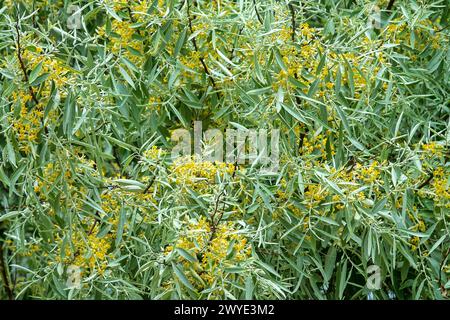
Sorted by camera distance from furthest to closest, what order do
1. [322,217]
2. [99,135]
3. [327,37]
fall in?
[327,37] → [99,135] → [322,217]

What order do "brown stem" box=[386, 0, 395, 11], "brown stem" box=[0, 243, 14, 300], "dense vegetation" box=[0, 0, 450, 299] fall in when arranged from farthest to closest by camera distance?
1. "brown stem" box=[0, 243, 14, 300]
2. "brown stem" box=[386, 0, 395, 11]
3. "dense vegetation" box=[0, 0, 450, 299]

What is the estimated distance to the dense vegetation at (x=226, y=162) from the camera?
7.08ft

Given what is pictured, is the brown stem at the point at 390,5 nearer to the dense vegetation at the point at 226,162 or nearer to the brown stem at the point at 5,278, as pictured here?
the dense vegetation at the point at 226,162

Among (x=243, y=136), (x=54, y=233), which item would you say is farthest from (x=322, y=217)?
(x=54, y=233)

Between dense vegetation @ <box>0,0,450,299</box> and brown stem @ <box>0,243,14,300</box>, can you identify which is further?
brown stem @ <box>0,243,14,300</box>

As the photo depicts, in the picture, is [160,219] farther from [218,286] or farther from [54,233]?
[54,233]

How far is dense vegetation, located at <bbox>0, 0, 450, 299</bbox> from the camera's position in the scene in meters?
2.16

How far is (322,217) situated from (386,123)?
0.48 meters

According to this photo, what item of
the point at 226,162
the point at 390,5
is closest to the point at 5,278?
the point at 226,162

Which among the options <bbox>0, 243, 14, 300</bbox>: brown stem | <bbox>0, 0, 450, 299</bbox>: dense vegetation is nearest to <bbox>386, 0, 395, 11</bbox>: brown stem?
<bbox>0, 0, 450, 299</bbox>: dense vegetation

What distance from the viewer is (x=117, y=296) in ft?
7.43

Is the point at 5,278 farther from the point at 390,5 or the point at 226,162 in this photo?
the point at 390,5

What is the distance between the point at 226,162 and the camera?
7.48 feet

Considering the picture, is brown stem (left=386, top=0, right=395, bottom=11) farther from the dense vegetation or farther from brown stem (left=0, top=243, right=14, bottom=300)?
brown stem (left=0, top=243, right=14, bottom=300)
